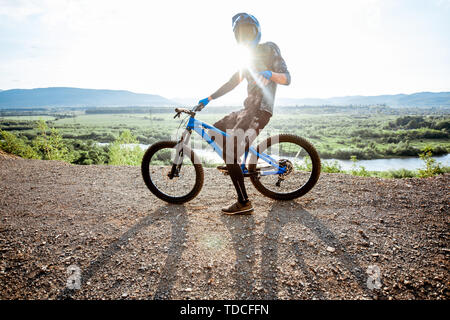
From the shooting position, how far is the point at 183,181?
471cm

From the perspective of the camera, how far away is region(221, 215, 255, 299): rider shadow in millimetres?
2467

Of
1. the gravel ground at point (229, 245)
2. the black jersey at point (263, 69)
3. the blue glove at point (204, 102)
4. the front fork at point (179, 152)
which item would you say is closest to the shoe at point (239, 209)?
the gravel ground at point (229, 245)

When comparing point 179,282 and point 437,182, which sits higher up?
point 437,182

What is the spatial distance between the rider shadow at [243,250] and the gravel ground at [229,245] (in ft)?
0.05

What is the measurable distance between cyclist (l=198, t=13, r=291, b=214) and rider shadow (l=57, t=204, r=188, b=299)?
3.04 ft

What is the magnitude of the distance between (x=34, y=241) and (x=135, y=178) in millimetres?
3084

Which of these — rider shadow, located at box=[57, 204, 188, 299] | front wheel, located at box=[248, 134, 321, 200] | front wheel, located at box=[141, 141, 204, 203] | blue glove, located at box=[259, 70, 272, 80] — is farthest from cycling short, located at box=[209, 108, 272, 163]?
rider shadow, located at box=[57, 204, 188, 299]

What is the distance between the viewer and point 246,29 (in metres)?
3.66

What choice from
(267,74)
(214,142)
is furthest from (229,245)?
(267,74)

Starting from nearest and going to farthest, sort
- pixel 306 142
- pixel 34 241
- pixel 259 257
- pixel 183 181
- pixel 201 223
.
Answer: pixel 259 257, pixel 34 241, pixel 201 223, pixel 306 142, pixel 183 181

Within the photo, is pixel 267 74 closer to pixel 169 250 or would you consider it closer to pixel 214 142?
pixel 214 142
